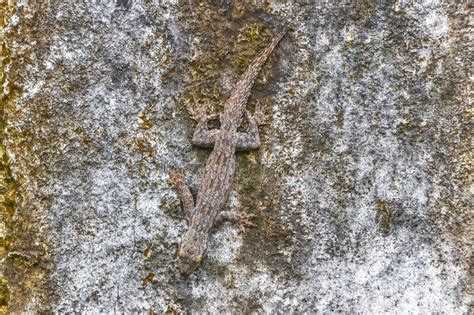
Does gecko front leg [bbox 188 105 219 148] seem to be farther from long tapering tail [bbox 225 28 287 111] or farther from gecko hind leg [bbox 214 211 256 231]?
gecko hind leg [bbox 214 211 256 231]

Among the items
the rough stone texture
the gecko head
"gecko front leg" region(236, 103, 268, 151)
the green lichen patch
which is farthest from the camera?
the green lichen patch

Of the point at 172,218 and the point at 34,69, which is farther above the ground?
the point at 34,69

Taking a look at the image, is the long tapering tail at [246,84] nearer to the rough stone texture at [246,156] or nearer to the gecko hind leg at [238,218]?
the rough stone texture at [246,156]

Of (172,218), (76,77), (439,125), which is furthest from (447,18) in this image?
(76,77)

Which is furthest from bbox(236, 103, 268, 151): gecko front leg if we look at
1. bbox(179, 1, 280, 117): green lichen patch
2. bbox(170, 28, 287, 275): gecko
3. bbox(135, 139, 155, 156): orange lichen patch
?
bbox(135, 139, 155, 156): orange lichen patch

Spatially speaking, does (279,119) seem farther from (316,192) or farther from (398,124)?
(398,124)

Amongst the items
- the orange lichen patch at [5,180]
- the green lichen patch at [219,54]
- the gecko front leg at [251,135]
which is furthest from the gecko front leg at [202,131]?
the orange lichen patch at [5,180]

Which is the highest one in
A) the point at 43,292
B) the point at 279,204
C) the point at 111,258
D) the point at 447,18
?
the point at 447,18
